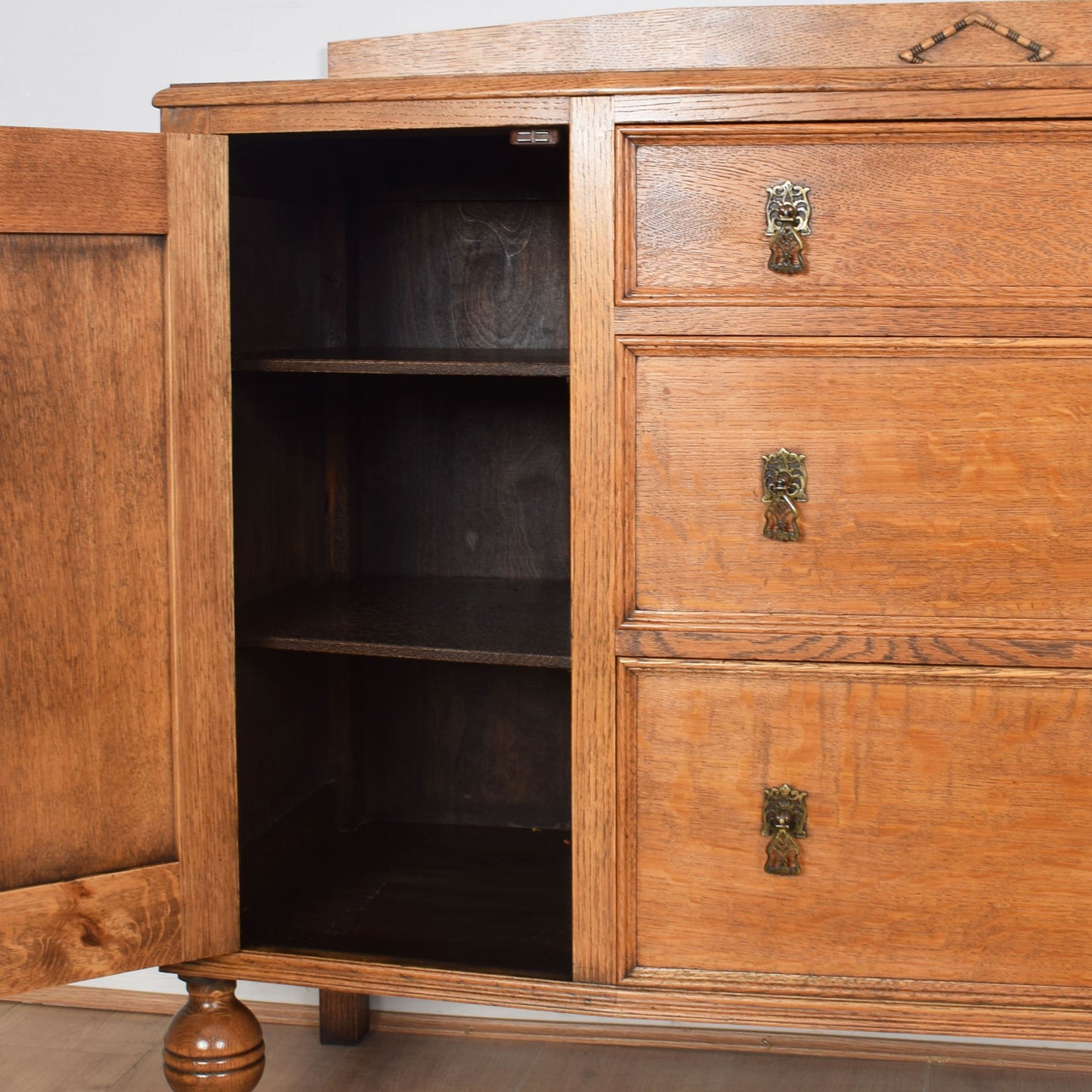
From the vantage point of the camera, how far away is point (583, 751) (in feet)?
4.47

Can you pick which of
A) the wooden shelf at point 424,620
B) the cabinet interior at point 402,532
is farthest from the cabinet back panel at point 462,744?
the wooden shelf at point 424,620

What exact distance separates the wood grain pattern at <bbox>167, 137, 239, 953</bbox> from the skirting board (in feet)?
2.22

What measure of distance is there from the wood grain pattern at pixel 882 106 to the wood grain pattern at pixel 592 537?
10 cm

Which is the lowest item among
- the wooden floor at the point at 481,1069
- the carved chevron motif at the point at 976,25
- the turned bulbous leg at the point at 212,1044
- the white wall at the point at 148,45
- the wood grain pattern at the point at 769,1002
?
the wooden floor at the point at 481,1069

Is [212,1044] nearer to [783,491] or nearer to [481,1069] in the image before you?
Answer: [481,1069]

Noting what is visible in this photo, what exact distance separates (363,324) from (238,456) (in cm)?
39

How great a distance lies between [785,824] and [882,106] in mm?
680

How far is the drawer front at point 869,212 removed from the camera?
1256 mm

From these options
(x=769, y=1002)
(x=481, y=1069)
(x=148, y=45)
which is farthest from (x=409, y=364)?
(x=481, y=1069)

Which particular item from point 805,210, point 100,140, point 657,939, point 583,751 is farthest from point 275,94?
point 657,939

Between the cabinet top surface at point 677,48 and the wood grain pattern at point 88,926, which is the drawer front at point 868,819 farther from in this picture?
the cabinet top surface at point 677,48

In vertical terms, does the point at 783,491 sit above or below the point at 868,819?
above

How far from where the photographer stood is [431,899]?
1.65 meters

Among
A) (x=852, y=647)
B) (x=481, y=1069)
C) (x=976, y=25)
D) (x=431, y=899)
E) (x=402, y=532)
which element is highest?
(x=976, y=25)
